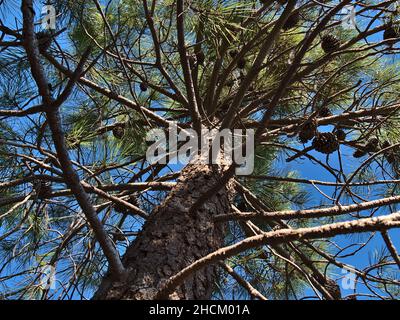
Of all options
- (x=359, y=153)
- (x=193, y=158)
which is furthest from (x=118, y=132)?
(x=359, y=153)

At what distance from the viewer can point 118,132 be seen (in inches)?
87.6

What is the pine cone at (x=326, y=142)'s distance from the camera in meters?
1.71

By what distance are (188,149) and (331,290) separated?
749 millimetres

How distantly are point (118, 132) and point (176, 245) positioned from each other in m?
1.06

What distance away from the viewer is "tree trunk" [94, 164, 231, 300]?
1104 mm

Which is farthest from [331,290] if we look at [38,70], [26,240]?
[26,240]

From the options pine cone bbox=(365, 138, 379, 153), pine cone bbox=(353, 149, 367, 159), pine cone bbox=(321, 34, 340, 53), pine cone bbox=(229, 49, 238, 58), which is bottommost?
pine cone bbox=(365, 138, 379, 153)

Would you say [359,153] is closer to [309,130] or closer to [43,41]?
[309,130]

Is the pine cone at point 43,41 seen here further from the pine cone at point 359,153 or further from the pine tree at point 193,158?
the pine cone at point 359,153

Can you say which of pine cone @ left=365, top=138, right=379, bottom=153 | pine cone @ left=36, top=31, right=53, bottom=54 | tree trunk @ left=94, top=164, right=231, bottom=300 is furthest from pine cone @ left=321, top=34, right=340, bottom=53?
pine cone @ left=36, top=31, right=53, bottom=54

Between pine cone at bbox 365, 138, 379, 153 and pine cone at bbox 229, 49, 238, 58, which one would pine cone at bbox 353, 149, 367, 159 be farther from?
pine cone at bbox 229, 49, 238, 58

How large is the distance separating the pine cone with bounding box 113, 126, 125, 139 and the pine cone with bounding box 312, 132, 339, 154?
2.87 feet

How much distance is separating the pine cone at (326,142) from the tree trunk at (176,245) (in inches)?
15.1
